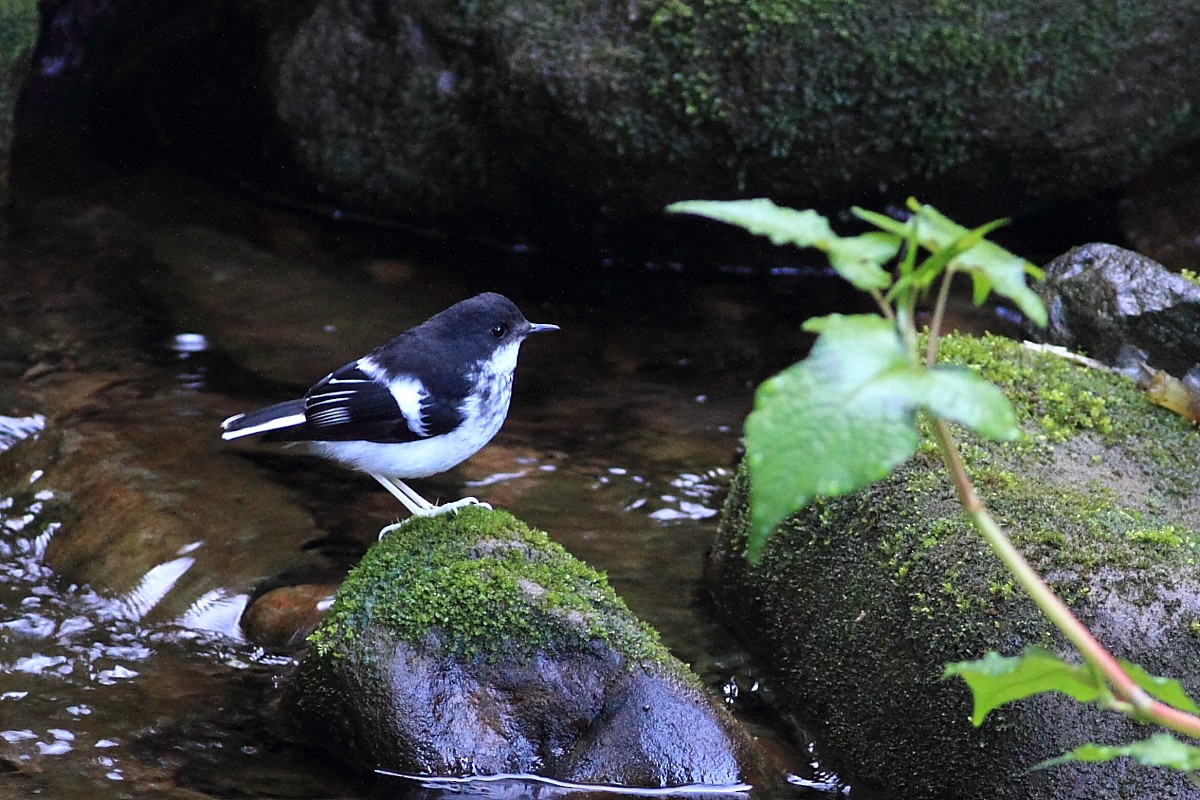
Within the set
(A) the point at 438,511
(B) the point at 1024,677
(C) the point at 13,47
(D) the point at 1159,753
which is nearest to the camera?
(D) the point at 1159,753

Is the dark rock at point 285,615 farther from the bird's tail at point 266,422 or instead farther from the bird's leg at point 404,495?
the bird's tail at point 266,422

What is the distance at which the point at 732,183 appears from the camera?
799cm

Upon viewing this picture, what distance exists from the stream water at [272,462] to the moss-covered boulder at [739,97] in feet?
2.52

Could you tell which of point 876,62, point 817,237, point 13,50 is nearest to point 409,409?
point 817,237

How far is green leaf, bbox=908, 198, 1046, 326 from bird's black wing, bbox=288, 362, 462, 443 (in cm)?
321

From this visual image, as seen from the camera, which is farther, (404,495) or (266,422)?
(404,495)

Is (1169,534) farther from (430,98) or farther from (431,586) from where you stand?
(430,98)

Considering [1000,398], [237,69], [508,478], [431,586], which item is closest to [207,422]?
[508,478]

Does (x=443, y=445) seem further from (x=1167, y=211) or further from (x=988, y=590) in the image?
(x=1167, y=211)

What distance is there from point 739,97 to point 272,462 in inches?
144

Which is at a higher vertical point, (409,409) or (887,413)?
(887,413)

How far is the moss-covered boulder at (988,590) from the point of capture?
11.1 feet

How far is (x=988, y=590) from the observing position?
362 centimetres

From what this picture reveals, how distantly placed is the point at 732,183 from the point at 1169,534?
4.75 meters
